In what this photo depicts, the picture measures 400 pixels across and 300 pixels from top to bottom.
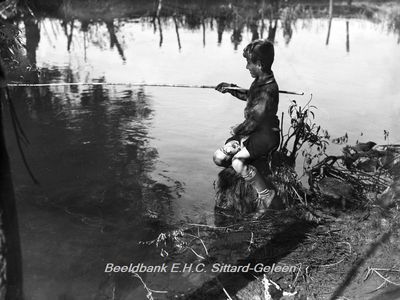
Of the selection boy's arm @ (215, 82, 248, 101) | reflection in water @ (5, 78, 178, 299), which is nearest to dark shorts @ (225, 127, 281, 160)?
boy's arm @ (215, 82, 248, 101)

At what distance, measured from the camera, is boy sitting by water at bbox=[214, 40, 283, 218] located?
462 cm

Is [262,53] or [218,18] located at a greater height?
[262,53]

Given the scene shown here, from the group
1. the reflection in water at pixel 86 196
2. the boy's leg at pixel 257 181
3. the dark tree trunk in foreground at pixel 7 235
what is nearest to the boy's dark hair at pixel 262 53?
the boy's leg at pixel 257 181

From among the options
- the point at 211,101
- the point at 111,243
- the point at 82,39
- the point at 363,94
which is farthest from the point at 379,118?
the point at 82,39

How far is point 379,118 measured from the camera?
8531mm

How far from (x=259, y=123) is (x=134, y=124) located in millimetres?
3763

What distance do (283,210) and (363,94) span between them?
634 cm

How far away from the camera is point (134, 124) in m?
8.02

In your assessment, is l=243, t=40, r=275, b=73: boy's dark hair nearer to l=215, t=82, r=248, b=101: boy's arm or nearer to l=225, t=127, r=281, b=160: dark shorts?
l=215, t=82, r=248, b=101: boy's arm

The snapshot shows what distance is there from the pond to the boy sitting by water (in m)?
0.66

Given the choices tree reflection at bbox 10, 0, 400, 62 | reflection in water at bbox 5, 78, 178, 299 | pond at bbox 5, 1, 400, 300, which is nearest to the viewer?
reflection in water at bbox 5, 78, 178, 299

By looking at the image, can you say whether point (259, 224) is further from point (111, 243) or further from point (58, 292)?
point (58, 292)

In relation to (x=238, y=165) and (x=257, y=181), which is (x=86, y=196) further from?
(x=257, y=181)

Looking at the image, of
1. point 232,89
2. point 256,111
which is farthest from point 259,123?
point 232,89
